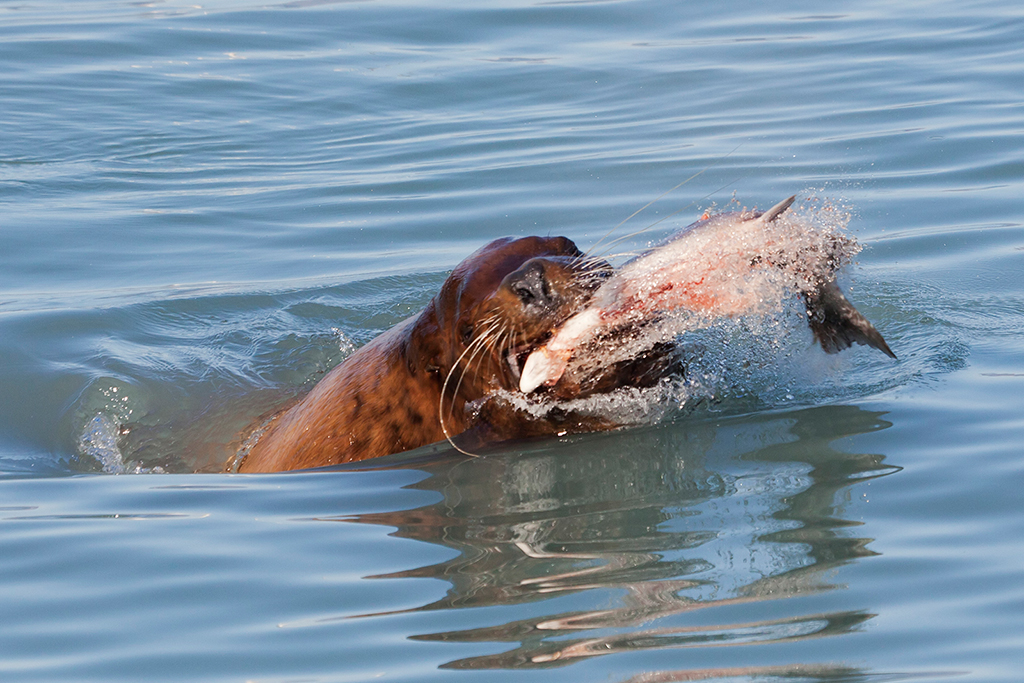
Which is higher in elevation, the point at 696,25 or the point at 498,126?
the point at 696,25

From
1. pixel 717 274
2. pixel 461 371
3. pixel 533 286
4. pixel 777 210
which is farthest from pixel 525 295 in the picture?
pixel 777 210

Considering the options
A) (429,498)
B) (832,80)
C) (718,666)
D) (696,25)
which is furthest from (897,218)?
(696,25)

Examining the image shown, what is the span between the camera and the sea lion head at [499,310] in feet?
13.7

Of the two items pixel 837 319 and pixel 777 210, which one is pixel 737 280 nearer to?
pixel 777 210

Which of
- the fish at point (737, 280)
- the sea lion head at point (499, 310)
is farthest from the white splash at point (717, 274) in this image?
the sea lion head at point (499, 310)

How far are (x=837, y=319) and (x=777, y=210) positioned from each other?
0.46 meters

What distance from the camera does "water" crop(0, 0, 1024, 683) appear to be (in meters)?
3.00

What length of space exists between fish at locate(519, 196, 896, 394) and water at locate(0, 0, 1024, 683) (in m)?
0.40

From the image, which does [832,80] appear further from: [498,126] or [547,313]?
[547,313]

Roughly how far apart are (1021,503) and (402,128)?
8.22m

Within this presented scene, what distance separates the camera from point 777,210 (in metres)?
3.70

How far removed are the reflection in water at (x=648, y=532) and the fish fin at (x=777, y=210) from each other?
0.76 m

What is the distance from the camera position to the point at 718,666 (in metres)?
2.68

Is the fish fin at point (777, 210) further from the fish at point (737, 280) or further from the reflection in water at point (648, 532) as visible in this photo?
the reflection in water at point (648, 532)
